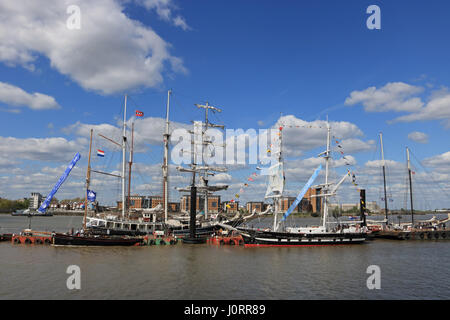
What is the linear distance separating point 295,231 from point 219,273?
2633cm

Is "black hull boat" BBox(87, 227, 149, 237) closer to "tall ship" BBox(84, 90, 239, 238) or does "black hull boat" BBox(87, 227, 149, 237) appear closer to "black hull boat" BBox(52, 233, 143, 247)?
"tall ship" BBox(84, 90, 239, 238)

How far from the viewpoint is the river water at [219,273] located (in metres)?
25.5

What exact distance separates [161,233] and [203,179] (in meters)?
23.1

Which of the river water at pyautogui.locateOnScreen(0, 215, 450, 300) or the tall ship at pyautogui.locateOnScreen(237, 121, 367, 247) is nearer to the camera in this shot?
the river water at pyautogui.locateOnScreen(0, 215, 450, 300)

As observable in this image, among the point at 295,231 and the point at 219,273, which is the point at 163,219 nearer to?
the point at 295,231

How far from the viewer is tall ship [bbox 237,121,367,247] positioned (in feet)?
174

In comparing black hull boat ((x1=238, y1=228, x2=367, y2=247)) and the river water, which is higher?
black hull boat ((x1=238, y1=228, x2=367, y2=247))

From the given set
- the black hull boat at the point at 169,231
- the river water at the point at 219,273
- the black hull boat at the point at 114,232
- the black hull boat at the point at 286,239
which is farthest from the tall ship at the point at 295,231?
the black hull boat at the point at 114,232

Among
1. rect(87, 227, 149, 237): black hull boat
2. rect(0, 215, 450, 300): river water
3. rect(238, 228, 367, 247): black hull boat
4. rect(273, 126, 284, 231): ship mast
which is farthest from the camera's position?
rect(87, 227, 149, 237): black hull boat

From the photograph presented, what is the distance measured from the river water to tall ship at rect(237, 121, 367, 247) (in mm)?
4093

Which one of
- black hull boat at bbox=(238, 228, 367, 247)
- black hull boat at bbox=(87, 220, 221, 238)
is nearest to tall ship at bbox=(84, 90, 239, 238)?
black hull boat at bbox=(87, 220, 221, 238)
